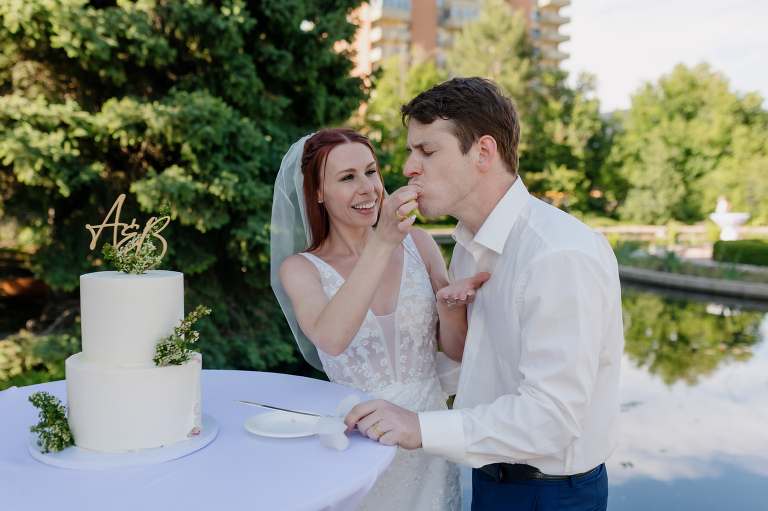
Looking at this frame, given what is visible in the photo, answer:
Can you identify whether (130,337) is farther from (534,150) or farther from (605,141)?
(605,141)

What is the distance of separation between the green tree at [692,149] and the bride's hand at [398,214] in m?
32.9

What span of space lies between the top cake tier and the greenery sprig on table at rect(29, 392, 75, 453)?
0.21 meters

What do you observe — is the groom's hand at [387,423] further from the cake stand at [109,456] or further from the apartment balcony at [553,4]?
the apartment balcony at [553,4]

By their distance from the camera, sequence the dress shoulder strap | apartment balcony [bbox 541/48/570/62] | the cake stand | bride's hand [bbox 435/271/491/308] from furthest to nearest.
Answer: apartment balcony [bbox 541/48/570/62], the dress shoulder strap, bride's hand [bbox 435/271/491/308], the cake stand

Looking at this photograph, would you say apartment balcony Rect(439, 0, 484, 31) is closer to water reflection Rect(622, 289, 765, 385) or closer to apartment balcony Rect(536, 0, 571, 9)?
apartment balcony Rect(536, 0, 571, 9)

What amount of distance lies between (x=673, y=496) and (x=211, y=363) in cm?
440

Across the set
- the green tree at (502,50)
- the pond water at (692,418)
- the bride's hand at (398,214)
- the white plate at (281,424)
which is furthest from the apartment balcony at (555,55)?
the white plate at (281,424)

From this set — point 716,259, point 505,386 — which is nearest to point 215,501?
point 505,386

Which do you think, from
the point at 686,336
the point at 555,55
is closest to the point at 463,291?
the point at 686,336

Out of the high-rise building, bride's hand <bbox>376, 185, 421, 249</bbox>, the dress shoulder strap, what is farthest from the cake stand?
the high-rise building

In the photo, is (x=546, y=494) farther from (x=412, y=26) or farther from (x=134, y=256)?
(x=412, y=26)

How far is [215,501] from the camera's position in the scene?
56.0 inches

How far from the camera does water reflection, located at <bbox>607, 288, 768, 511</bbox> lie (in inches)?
177

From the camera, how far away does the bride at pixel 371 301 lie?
251cm
